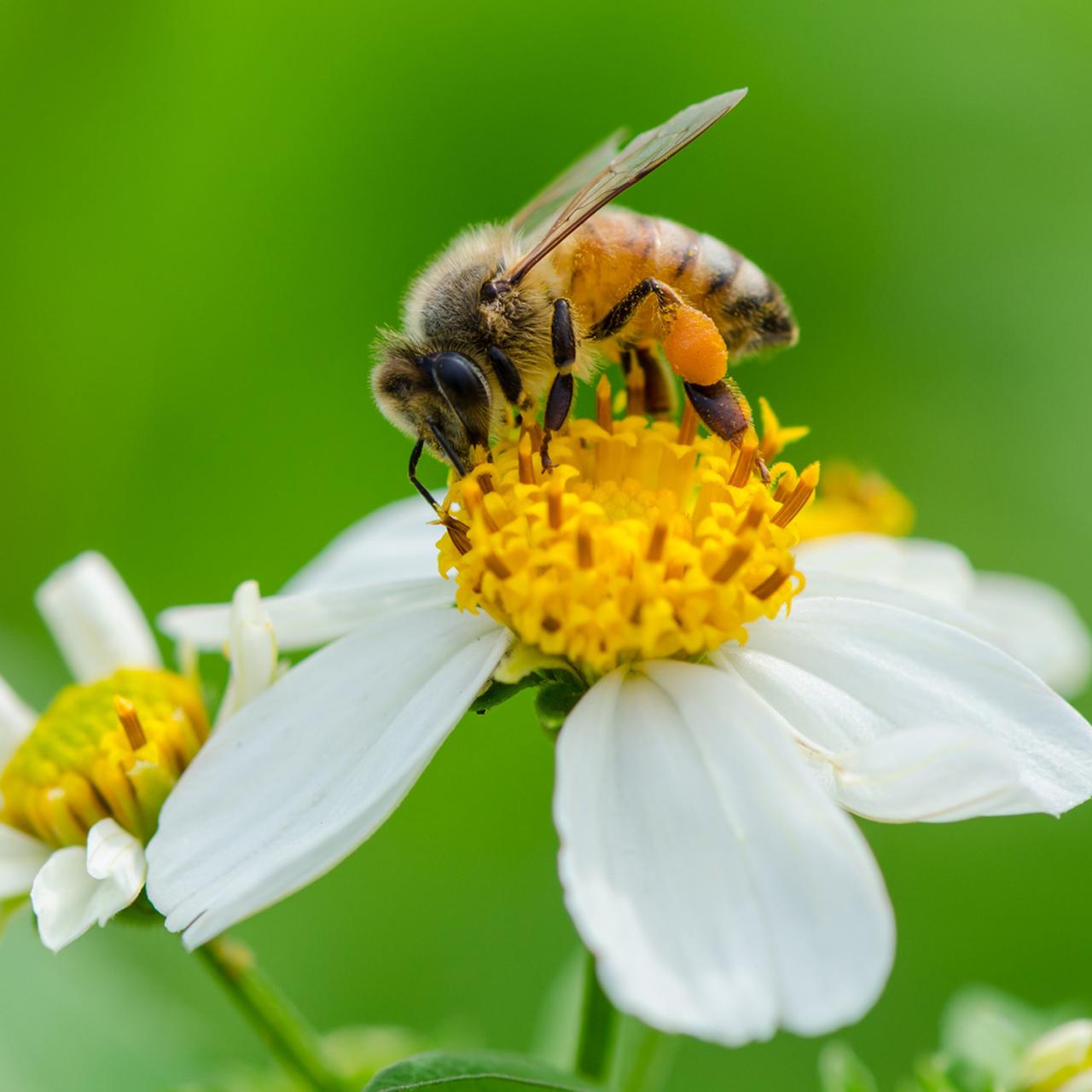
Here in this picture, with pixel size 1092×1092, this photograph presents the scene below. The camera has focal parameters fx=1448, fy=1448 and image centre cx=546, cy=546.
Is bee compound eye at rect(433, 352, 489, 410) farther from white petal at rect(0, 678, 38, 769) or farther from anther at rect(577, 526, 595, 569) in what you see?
white petal at rect(0, 678, 38, 769)

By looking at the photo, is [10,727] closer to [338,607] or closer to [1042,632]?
[338,607]

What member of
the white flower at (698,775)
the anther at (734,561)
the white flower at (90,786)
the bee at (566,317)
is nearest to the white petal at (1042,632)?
the white flower at (698,775)

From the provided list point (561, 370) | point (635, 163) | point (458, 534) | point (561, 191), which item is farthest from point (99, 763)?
point (561, 191)

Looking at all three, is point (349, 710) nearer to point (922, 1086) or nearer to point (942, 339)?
point (922, 1086)

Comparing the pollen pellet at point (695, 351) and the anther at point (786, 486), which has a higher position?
the pollen pellet at point (695, 351)

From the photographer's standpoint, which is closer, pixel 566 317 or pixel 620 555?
pixel 620 555

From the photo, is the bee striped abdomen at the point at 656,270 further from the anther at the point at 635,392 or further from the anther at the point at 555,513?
the anther at the point at 555,513
